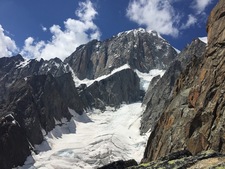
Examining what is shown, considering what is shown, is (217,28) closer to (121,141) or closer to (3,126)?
(3,126)

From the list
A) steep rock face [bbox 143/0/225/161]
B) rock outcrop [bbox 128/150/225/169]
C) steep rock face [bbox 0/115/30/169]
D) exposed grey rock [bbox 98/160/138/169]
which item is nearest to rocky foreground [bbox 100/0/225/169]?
steep rock face [bbox 143/0/225/161]

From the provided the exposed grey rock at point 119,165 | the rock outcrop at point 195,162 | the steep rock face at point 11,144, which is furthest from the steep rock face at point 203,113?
the steep rock face at point 11,144

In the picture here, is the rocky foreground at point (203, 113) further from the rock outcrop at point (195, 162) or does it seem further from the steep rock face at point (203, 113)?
the rock outcrop at point (195, 162)

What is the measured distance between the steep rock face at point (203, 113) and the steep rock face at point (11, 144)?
108098 millimetres

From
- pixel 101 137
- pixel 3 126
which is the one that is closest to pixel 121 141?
pixel 101 137

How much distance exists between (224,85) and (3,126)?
138 meters

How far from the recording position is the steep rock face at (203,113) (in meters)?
39.5

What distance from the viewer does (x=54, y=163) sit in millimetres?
159375

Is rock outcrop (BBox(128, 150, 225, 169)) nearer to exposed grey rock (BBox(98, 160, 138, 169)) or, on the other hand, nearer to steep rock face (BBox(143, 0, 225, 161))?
exposed grey rock (BBox(98, 160, 138, 169))

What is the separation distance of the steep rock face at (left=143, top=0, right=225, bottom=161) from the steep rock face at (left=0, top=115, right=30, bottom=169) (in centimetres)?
10810

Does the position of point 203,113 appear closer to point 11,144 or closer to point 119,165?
point 119,165

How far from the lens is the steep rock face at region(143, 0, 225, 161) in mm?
39469

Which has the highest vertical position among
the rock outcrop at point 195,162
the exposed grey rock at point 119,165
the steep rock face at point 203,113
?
the steep rock face at point 203,113

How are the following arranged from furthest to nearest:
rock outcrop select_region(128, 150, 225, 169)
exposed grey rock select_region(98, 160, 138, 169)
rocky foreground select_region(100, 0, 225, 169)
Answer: rocky foreground select_region(100, 0, 225, 169)
exposed grey rock select_region(98, 160, 138, 169)
rock outcrop select_region(128, 150, 225, 169)
